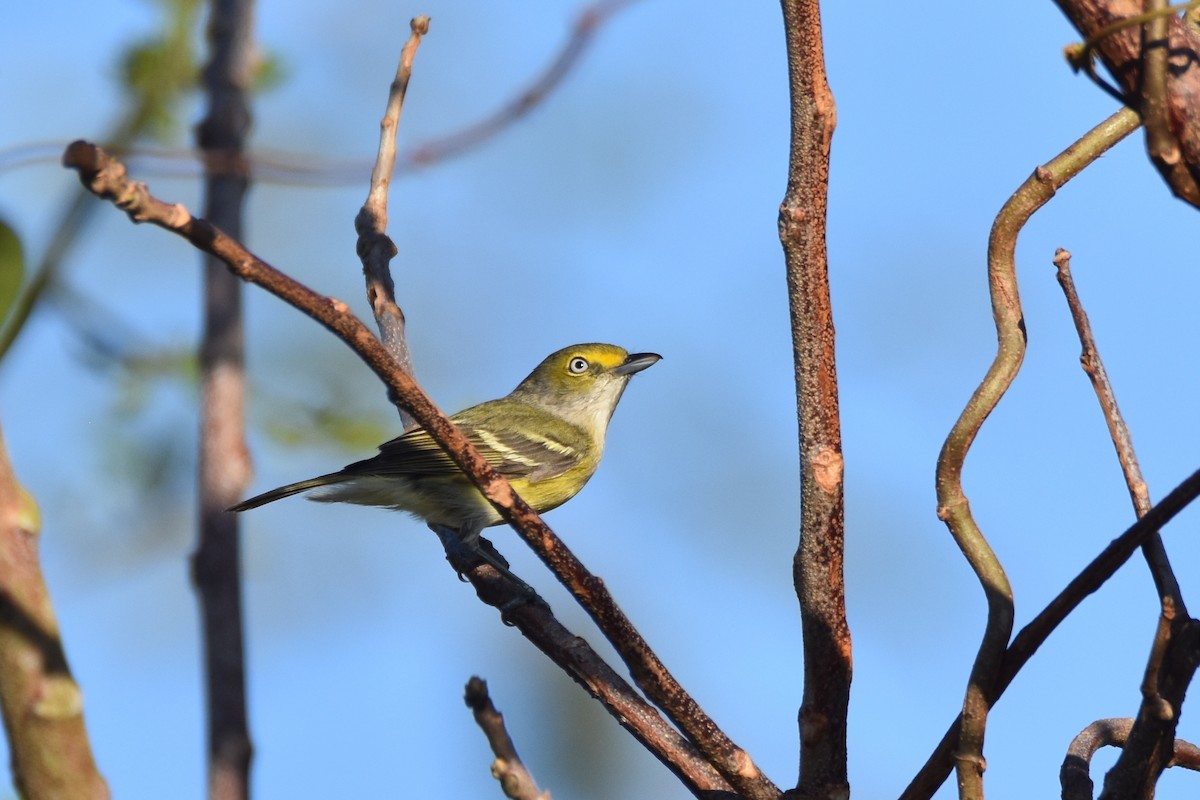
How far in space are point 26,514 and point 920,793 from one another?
1.17 meters

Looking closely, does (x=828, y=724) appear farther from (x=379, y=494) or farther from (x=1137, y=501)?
(x=379, y=494)

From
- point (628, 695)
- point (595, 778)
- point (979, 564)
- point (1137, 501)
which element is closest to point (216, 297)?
point (628, 695)

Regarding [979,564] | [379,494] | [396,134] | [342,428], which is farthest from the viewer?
[379,494]

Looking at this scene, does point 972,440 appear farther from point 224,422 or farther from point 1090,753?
point 224,422

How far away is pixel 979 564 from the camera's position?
1.80 meters

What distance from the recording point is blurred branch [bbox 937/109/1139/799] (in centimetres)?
180

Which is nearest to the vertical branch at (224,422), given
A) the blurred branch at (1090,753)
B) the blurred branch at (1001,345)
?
the blurred branch at (1001,345)

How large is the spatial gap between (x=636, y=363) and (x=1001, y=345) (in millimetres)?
4713

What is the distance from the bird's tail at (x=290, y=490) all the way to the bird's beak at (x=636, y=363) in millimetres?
1917

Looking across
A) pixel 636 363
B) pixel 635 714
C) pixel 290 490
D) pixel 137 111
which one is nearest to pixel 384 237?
pixel 137 111

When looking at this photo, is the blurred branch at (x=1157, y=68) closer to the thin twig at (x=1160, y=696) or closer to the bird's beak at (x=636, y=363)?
the thin twig at (x=1160, y=696)

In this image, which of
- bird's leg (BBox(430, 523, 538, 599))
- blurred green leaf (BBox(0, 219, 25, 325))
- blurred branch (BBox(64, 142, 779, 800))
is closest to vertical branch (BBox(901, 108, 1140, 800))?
blurred branch (BBox(64, 142, 779, 800))

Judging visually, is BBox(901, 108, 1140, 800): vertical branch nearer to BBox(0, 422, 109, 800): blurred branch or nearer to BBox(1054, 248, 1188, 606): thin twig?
BBox(1054, 248, 1188, 606): thin twig

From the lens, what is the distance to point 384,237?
3742mm
